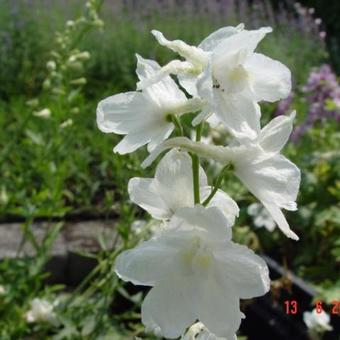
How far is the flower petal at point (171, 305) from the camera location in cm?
77

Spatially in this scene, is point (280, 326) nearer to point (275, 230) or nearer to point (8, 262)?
point (275, 230)

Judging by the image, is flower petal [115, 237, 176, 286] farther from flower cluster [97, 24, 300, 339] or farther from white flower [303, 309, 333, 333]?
white flower [303, 309, 333, 333]

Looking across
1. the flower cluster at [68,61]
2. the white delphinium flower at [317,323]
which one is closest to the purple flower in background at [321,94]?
the flower cluster at [68,61]

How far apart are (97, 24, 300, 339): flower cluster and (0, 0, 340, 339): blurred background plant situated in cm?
86

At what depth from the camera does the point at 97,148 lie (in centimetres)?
378

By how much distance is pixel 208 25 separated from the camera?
6.86 m

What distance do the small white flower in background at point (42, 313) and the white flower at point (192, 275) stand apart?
1.13 metres

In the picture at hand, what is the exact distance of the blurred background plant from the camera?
1.97 metres

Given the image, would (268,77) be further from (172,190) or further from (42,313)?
(42,313)

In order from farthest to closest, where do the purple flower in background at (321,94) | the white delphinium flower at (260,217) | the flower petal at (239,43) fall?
the purple flower in background at (321,94) < the white delphinium flower at (260,217) < the flower petal at (239,43)

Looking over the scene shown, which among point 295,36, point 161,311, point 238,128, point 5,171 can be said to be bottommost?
point 295,36

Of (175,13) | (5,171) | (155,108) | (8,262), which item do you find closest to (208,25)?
(175,13)

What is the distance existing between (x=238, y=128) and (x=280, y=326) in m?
1.88

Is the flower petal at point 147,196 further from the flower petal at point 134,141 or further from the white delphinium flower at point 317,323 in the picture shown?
the white delphinium flower at point 317,323
